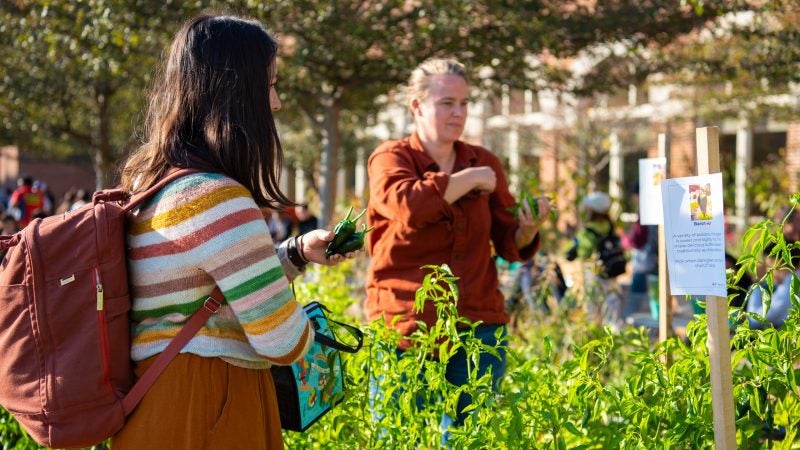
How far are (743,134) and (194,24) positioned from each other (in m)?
15.6

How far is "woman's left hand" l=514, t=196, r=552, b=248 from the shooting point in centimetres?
324

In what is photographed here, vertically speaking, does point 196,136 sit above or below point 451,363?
above

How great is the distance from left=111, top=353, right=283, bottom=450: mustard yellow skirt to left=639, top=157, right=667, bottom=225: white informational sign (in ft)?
6.40

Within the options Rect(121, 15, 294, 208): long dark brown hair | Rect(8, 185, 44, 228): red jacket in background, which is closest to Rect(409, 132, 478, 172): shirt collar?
Rect(121, 15, 294, 208): long dark brown hair

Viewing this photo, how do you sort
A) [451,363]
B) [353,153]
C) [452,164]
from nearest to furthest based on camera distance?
[451,363] → [452,164] → [353,153]

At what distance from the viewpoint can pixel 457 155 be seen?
3.36 meters

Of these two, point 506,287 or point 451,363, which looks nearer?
point 451,363

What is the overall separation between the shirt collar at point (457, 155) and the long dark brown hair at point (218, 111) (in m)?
1.16

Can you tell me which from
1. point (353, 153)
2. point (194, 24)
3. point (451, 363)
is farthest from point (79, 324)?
point (353, 153)

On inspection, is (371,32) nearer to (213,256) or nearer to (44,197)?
(213,256)

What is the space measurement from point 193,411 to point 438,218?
128cm

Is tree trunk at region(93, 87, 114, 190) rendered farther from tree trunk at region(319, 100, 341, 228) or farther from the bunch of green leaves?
the bunch of green leaves

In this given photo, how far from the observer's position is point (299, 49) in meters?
6.97

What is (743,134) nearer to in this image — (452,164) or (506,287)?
Answer: (506,287)
